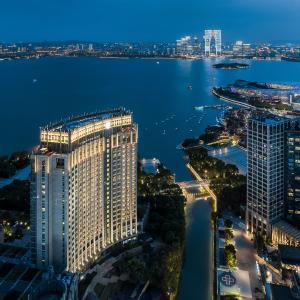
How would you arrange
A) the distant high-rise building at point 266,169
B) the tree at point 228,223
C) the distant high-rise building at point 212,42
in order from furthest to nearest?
the distant high-rise building at point 212,42 < the tree at point 228,223 < the distant high-rise building at point 266,169

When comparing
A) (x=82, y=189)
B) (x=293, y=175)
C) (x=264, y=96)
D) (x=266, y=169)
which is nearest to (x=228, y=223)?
(x=266, y=169)

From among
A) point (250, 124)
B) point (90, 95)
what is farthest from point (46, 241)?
point (90, 95)

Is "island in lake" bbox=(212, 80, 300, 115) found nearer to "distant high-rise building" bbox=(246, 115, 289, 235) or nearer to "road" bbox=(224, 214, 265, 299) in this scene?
"distant high-rise building" bbox=(246, 115, 289, 235)

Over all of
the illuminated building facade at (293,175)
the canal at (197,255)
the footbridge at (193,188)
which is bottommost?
the canal at (197,255)

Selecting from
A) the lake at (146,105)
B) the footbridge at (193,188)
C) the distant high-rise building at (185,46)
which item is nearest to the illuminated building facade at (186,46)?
the distant high-rise building at (185,46)

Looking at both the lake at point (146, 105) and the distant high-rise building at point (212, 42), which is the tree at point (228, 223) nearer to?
the lake at point (146, 105)

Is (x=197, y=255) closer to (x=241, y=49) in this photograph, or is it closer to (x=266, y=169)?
(x=266, y=169)
